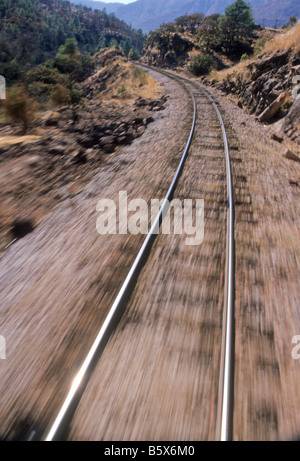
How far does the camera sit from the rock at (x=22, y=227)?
5125mm

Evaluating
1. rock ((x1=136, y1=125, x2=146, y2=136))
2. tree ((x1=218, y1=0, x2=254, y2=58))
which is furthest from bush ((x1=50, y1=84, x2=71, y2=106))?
tree ((x1=218, y1=0, x2=254, y2=58))

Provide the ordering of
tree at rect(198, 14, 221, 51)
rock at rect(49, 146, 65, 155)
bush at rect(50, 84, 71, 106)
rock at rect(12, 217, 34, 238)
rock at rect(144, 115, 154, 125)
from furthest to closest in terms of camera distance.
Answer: tree at rect(198, 14, 221, 51), bush at rect(50, 84, 71, 106), rock at rect(144, 115, 154, 125), rock at rect(49, 146, 65, 155), rock at rect(12, 217, 34, 238)

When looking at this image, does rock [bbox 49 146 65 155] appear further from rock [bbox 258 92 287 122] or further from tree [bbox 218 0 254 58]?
tree [bbox 218 0 254 58]

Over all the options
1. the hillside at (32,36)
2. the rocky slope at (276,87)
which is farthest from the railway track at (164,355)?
the hillside at (32,36)

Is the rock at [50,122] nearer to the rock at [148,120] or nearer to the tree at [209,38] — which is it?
the rock at [148,120]

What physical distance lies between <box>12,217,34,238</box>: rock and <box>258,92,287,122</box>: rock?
11.8 m

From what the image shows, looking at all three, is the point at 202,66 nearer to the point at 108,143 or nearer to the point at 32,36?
the point at 108,143

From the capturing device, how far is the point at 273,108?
13188 mm

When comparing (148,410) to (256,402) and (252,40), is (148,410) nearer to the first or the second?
(256,402)

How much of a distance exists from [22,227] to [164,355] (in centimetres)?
354

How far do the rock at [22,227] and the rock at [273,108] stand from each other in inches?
465

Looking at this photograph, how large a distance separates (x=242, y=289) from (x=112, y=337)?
1739 mm

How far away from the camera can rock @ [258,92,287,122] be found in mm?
12774
